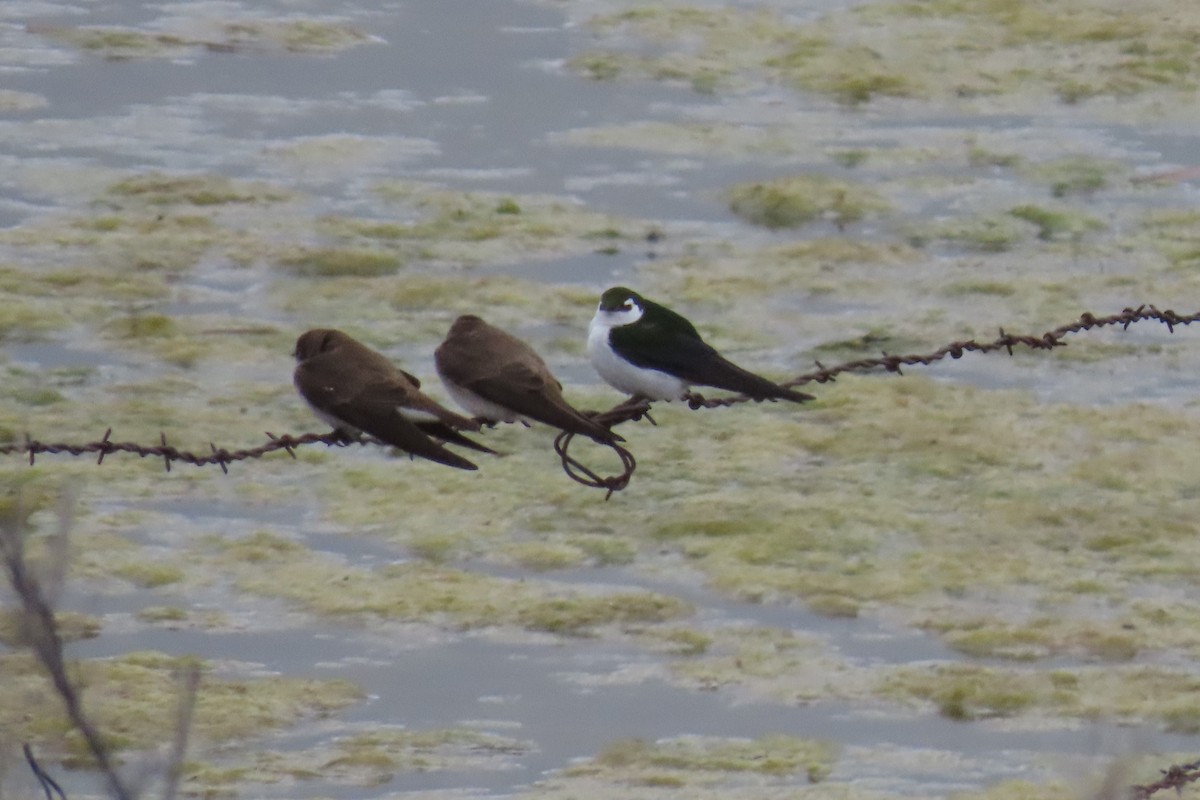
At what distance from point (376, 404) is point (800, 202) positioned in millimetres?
5397

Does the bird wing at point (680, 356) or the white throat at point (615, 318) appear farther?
the white throat at point (615, 318)

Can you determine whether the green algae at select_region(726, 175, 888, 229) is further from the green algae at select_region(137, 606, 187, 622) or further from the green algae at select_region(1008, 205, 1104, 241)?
the green algae at select_region(137, 606, 187, 622)

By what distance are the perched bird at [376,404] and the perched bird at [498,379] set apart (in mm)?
152

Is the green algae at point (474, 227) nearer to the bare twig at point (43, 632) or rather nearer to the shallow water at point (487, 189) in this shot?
the shallow water at point (487, 189)

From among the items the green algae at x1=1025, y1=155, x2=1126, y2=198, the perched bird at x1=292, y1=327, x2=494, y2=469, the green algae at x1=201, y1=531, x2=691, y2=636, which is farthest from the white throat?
the green algae at x1=1025, y1=155, x2=1126, y2=198

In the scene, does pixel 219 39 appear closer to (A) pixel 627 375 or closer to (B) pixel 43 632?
(A) pixel 627 375

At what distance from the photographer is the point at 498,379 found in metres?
3.41

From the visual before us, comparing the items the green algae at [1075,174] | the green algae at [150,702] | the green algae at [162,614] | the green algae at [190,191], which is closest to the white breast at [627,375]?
the green algae at [150,702]

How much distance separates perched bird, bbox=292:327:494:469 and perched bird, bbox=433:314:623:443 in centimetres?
15

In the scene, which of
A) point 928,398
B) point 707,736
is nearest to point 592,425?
point 707,736

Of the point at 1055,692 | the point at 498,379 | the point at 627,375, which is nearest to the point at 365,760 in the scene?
the point at 627,375

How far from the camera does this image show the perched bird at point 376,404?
10.2 feet

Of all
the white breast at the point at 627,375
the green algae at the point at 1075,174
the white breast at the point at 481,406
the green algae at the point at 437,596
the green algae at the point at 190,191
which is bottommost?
the green algae at the point at 437,596

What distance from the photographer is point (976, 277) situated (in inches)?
299
